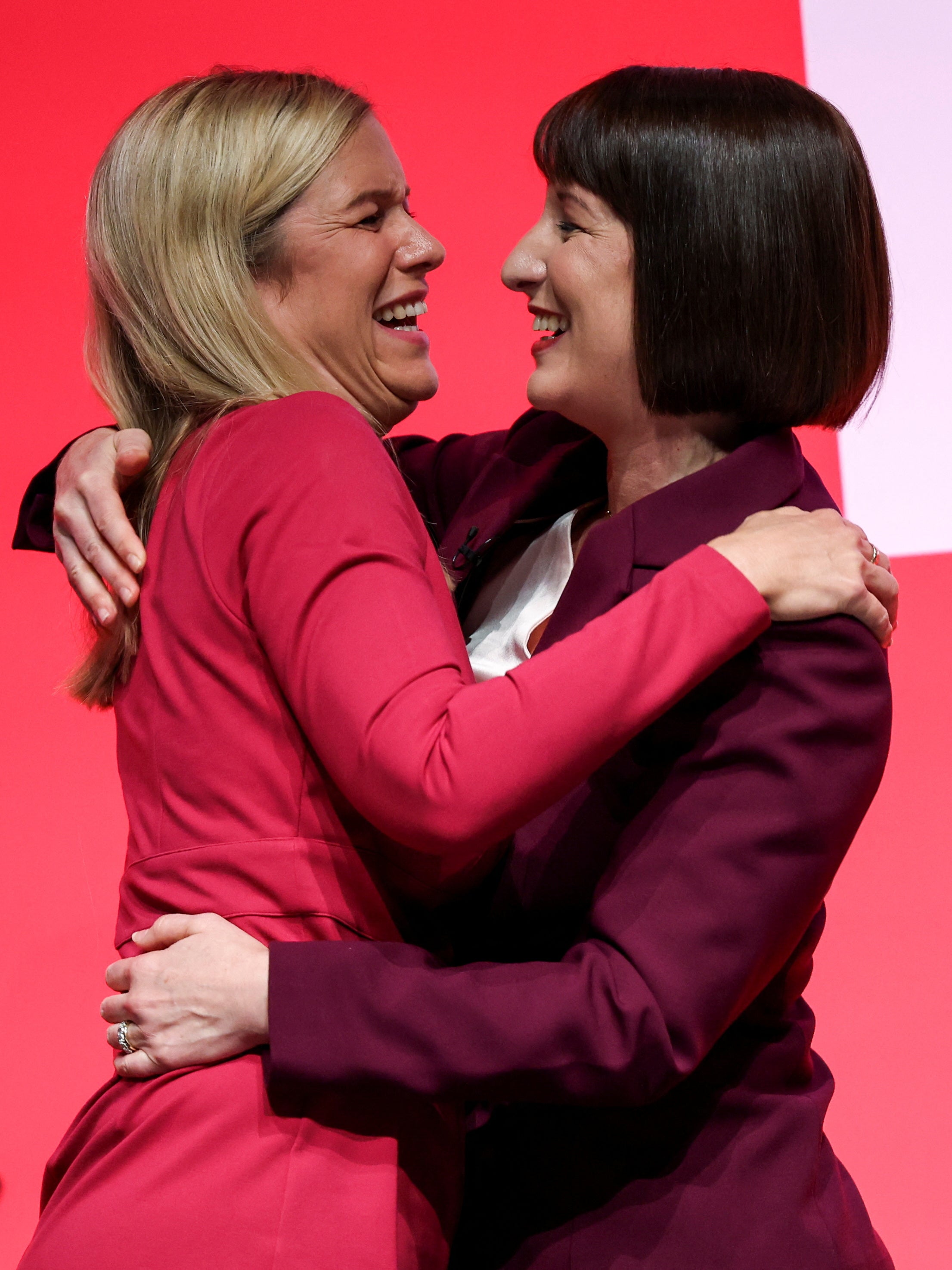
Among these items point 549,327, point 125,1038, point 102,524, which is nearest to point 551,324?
point 549,327

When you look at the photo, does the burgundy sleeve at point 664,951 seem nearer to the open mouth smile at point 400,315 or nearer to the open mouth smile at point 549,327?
the open mouth smile at point 549,327

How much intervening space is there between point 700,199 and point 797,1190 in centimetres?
84

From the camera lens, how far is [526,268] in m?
1.34

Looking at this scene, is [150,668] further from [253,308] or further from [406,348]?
[406,348]

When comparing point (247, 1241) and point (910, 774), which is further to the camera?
point (910, 774)

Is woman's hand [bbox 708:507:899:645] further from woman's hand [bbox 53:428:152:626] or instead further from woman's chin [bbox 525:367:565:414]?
woman's hand [bbox 53:428:152:626]

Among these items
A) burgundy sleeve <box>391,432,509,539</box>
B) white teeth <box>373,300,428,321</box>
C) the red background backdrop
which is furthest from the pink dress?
the red background backdrop

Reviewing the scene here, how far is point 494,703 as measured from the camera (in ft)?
3.16

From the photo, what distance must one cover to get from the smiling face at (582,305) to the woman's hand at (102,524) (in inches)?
15.2

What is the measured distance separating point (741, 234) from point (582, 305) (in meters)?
0.17

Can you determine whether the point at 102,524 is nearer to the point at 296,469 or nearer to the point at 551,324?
the point at 296,469

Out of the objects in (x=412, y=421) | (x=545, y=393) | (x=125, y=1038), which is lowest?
(x=125, y=1038)

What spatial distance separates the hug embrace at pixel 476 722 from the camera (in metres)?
0.99

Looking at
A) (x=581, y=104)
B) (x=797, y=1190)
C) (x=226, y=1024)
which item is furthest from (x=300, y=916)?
(x=581, y=104)
